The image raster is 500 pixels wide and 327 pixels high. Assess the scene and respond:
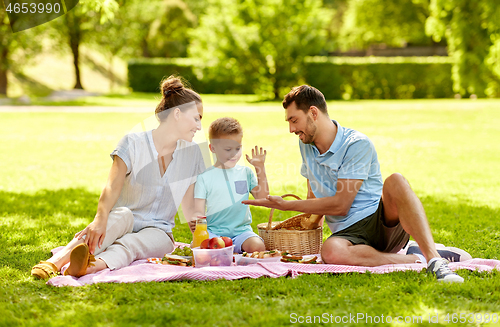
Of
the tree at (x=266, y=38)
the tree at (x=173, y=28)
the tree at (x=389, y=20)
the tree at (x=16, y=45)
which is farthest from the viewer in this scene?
the tree at (x=389, y=20)

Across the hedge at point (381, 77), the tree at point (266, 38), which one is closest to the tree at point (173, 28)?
the hedge at point (381, 77)

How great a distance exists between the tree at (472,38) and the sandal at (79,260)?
23.1 metres

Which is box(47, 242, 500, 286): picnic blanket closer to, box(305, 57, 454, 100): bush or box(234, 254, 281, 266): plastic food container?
box(234, 254, 281, 266): plastic food container

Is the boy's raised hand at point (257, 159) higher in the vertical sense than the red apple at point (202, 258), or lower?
higher

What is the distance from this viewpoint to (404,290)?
3361 mm

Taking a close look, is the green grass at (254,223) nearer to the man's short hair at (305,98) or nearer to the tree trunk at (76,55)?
the man's short hair at (305,98)

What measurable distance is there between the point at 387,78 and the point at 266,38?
803cm

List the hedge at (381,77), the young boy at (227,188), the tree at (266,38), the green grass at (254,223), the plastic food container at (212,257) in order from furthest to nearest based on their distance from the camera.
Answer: the hedge at (381,77)
the tree at (266,38)
the young boy at (227,188)
the plastic food container at (212,257)
the green grass at (254,223)

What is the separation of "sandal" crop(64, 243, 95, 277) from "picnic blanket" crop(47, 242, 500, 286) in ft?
0.16

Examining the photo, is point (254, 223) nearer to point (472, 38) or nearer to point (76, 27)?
point (472, 38)

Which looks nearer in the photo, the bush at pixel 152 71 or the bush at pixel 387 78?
the bush at pixel 387 78

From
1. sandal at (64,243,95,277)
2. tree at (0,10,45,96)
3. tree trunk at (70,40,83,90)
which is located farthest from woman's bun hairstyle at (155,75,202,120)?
tree trunk at (70,40,83,90)

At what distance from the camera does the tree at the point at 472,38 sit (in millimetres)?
23312

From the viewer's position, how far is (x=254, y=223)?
5.96 meters
